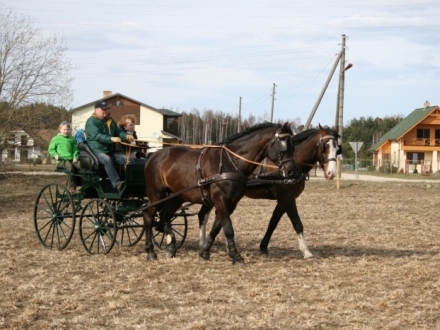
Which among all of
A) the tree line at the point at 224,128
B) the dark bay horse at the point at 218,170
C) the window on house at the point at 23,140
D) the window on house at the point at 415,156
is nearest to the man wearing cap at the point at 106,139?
the dark bay horse at the point at 218,170

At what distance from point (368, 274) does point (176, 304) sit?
2.92m

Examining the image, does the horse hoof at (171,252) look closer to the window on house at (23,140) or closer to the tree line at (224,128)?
the window on house at (23,140)

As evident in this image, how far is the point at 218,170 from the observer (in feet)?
34.8

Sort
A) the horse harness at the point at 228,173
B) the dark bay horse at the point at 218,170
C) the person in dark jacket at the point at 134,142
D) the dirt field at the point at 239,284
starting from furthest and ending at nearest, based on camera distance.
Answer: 1. the person in dark jacket at the point at 134,142
2. the dark bay horse at the point at 218,170
3. the horse harness at the point at 228,173
4. the dirt field at the point at 239,284

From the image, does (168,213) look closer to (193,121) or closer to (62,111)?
(62,111)

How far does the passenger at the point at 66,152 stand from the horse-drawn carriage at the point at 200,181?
7.0 inches

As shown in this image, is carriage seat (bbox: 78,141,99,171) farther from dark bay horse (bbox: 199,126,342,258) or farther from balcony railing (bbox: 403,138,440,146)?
balcony railing (bbox: 403,138,440,146)

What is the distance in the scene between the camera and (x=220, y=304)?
788 centimetres

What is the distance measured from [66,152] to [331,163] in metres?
4.28

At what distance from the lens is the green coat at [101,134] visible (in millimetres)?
11617

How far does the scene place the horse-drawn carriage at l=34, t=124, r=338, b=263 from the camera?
415 inches

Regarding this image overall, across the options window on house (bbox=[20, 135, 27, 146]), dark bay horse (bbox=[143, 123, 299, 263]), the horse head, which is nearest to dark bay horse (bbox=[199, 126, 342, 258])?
the horse head

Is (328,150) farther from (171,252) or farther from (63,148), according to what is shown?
(63,148)

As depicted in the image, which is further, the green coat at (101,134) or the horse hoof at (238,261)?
the green coat at (101,134)
